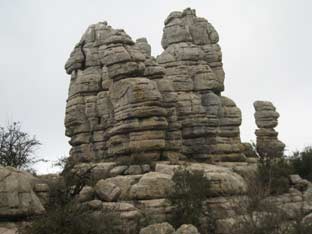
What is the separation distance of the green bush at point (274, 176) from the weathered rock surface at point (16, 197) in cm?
1454

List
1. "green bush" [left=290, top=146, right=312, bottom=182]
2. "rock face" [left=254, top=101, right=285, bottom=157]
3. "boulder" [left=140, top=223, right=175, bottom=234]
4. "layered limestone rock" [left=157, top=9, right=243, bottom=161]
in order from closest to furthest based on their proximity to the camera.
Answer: "boulder" [left=140, top=223, right=175, bottom=234] < "green bush" [left=290, top=146, right=312, bottom=182] < "layered limestone rock" [left=157, top=9, right=243, bottom=161] < "rock face" [left=254, top=101, right=285, bottom=157]

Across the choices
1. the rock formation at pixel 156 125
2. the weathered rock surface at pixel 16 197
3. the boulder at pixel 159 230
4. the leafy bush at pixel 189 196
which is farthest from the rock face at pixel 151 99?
the boulder at pixel 159 230

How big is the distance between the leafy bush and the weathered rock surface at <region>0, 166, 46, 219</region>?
6.94 m

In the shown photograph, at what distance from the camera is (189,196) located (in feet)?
96.6

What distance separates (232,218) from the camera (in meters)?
28.7

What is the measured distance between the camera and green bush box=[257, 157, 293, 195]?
36.0 meters

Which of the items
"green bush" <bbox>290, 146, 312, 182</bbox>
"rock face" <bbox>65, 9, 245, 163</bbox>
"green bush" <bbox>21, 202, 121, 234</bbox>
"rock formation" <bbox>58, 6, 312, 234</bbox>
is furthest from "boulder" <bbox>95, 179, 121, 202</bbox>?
"green bush" <bbox>290, 146, 312, 182</bbox>

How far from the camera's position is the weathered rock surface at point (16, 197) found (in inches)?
A: 1031

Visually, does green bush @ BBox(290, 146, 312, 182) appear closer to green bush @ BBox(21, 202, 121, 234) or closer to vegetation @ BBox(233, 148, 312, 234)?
vegetation @ BBox(233, 148, 312, 234)

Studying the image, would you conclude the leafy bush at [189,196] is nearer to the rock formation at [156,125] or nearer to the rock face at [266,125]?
the rock formation at [156,125]

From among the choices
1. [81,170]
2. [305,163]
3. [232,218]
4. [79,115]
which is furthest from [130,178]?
[305,163]

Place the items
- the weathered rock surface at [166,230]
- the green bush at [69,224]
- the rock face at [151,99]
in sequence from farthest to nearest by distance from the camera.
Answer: the rock face at [151,99] → the weathered rock surface at [166,230] → the green bush at [69,224]

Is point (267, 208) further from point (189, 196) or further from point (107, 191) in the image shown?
point (107, 191)

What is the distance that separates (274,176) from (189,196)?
31.3 ft
